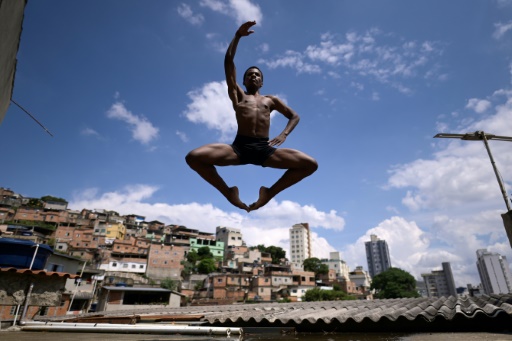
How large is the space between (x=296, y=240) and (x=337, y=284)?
138 feet

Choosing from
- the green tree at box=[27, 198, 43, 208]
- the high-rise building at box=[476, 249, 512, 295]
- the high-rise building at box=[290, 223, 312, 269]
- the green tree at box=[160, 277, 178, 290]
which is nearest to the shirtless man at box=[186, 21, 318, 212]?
the green tree at box=[160, 277, 178, 290]

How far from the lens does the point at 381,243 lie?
550 ft

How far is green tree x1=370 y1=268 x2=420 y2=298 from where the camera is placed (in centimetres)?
7150

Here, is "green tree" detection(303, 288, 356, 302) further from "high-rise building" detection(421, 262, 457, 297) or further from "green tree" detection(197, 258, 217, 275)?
"high-rise building" detection(421, 262, 457, 297)

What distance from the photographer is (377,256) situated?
545 ft

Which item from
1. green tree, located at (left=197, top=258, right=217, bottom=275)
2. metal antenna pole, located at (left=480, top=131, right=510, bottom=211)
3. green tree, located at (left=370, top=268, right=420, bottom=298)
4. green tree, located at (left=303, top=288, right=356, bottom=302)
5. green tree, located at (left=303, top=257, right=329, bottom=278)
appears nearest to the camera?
metal antenna pole, located at (left=480, top=131, right=510, bottom=211)

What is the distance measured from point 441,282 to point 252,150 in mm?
178683

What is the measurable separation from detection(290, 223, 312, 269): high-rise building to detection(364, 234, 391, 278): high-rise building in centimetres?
7438

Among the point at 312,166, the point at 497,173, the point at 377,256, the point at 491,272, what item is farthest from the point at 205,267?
the point at 377,256

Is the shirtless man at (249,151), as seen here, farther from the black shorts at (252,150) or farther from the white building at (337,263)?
the white building at (337,263)

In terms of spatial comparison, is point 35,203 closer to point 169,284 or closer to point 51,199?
point 51,199

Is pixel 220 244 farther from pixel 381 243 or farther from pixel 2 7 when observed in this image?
pixel 381 243

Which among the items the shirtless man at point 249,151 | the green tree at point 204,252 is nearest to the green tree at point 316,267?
the green tree at point 204,252

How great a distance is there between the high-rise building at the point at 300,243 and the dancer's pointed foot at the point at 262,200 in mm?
106985
